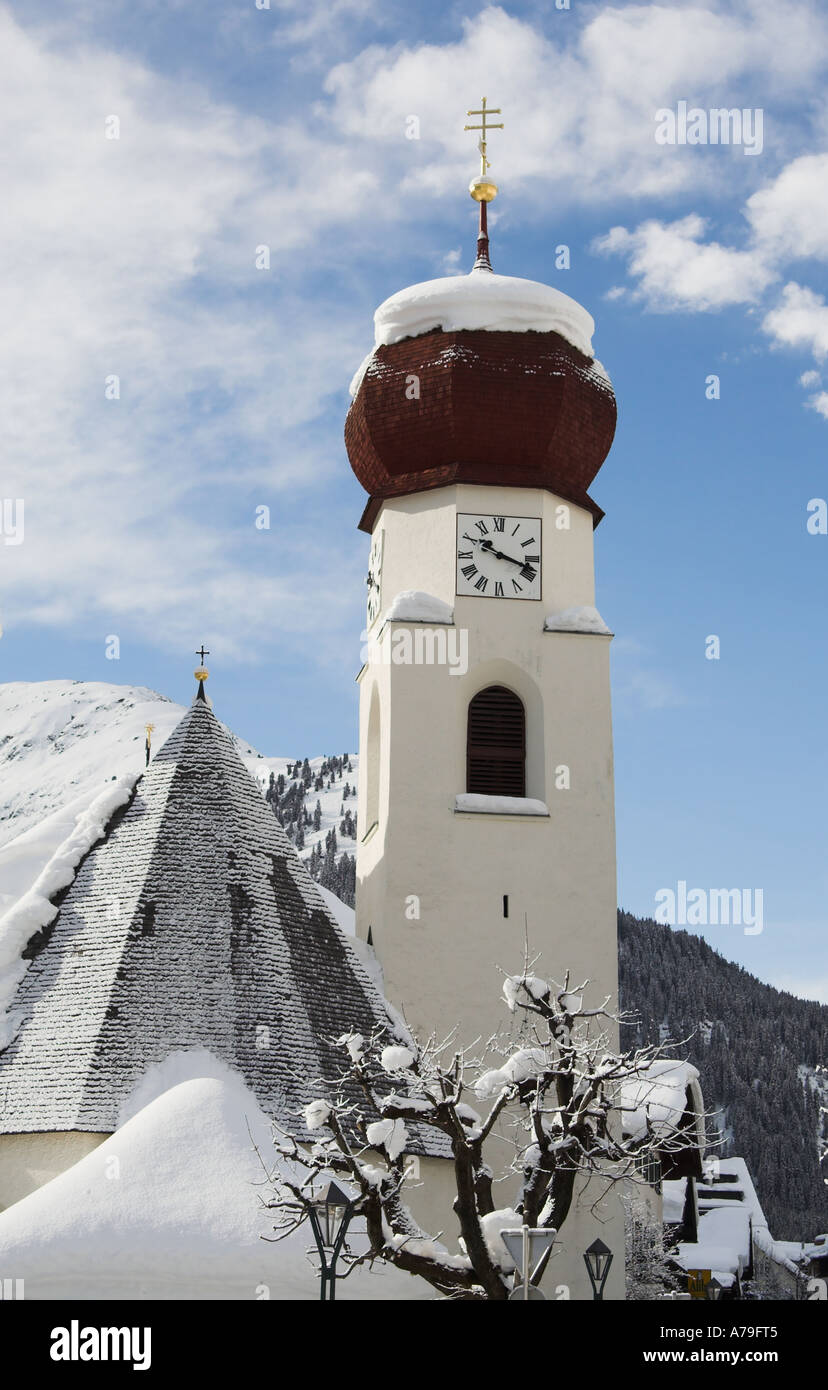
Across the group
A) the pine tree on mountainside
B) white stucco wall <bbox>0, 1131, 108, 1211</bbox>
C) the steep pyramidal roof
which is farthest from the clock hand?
the pine tree on mountainside

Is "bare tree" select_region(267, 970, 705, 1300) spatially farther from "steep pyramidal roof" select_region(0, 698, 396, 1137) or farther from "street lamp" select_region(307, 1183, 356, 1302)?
"steep pyramidal roof" select_region(0, 698, 396, 1137)

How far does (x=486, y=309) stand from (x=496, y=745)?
6.59m

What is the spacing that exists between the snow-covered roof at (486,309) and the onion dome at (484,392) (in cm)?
2

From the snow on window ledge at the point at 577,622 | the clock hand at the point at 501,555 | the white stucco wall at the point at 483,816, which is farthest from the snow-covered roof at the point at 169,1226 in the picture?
the clock hand at the point at 501,555

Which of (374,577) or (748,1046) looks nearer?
(374,577)

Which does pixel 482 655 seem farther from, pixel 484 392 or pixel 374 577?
pixel 484 392

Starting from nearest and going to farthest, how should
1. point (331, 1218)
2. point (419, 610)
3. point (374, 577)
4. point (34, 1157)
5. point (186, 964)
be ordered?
point (331, 1218)
point (34, 1157)
point (186, 964)
point (419, 610)
point (374, 577)

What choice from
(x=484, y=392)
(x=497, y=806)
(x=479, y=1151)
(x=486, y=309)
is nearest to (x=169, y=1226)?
(x=479, y=1151)

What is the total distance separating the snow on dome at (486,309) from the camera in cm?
2645

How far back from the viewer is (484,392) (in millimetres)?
26109

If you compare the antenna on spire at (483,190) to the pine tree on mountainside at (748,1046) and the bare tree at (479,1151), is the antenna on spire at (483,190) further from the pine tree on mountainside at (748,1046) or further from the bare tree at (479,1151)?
the pine tree on mountainside at (748,1046)
